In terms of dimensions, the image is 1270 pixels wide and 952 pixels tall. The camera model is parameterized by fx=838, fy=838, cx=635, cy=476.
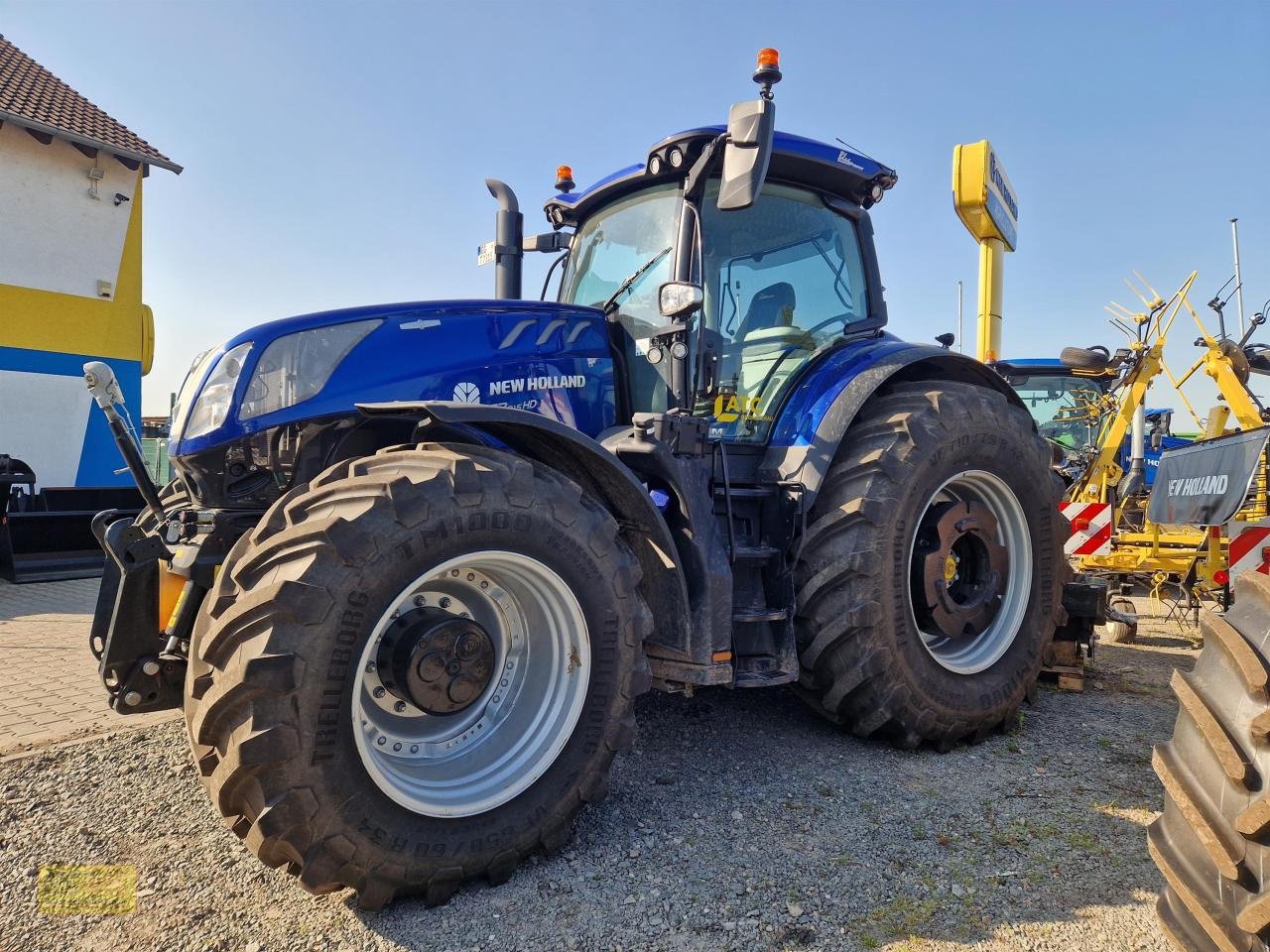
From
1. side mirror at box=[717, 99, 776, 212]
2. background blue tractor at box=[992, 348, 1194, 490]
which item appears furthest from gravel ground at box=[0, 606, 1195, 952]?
background blue tractor at box=[992, 348, 1194, 490]

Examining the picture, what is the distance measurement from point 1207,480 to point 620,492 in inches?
86.2

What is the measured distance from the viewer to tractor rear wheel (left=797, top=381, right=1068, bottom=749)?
3.20m

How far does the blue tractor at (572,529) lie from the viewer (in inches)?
83.4

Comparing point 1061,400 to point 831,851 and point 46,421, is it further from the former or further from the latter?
point 46,421

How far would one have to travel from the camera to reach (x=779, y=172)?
147 inches

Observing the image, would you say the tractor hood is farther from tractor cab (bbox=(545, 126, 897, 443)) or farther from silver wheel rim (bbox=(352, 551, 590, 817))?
silver wheel rim (bbox=(352, 551, 590, 817))

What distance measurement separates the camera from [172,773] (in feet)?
10.1

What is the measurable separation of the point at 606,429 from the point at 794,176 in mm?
1498

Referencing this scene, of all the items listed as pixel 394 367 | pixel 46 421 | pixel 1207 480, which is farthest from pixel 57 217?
pixel 1207 480

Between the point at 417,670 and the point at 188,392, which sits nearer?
the point at 417,670

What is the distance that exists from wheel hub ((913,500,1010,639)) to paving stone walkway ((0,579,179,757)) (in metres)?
3.39

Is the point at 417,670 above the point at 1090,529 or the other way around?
above

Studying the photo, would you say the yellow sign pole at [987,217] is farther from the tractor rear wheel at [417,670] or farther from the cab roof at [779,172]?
the tractor rear wheel at [417,670]

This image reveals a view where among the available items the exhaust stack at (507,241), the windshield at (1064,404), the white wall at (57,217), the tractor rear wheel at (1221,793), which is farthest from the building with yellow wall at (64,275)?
the tractor rear wheel at (1221,793)
